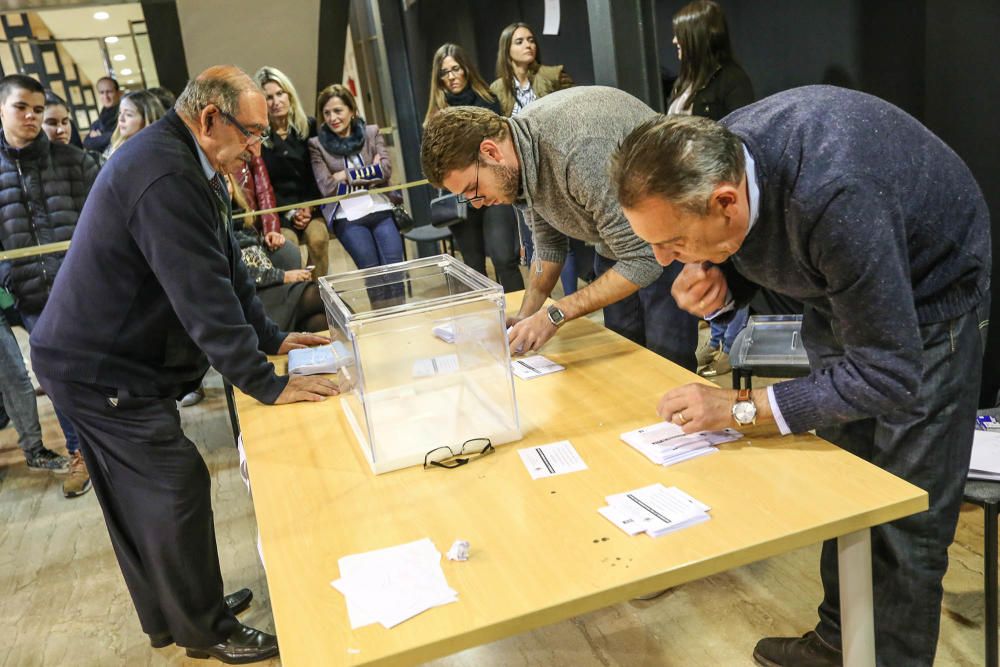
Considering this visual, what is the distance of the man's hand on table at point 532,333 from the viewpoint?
2.33 meters

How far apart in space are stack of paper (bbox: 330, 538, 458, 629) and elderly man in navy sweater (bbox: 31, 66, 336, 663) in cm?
81

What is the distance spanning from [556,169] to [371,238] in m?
2.58

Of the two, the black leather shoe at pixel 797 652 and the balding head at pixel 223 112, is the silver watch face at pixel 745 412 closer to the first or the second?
the black leather shoe at pixel 797 652

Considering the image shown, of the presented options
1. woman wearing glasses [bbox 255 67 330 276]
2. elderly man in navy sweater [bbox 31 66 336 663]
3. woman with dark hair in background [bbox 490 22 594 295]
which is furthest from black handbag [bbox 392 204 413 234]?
elderly man in navy sweater [bbox 31 66 336 663]

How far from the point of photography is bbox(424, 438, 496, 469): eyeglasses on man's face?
5.74 ft

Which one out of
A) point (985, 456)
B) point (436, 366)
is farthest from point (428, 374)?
point (985, 456)

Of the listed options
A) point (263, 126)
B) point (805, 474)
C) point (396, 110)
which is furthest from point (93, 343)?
point (396, 110)

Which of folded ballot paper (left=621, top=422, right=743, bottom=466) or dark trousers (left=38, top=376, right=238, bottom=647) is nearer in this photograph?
folded ballot paper (left=621, top=422, right=743, bottom=466)

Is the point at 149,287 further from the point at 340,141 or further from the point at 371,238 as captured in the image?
the point at 340,141

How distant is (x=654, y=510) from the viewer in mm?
1459

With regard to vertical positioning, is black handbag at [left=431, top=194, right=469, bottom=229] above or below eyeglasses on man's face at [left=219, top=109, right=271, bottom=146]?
below

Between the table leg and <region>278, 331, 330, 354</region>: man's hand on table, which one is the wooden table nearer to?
the table leg

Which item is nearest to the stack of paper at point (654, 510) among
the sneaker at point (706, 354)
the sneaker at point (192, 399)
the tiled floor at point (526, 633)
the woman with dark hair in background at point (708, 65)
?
the tiled floor at point (526, 633)

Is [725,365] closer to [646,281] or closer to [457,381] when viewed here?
[646,281]
